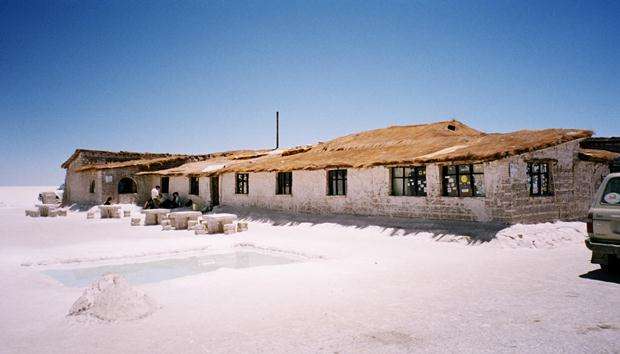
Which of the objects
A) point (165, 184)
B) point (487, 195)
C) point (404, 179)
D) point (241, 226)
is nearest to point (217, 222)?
point (241, 226)

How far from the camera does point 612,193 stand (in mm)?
6977

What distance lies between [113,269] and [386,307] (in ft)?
23.3

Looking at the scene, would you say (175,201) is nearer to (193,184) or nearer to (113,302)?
(193,184)

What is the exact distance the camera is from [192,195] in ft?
85.7

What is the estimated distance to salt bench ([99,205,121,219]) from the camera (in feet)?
76.7

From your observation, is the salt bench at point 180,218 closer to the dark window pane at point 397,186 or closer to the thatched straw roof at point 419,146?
the thatched straw roof at point 419,146

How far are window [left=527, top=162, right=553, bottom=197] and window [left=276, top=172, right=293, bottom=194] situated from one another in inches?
427

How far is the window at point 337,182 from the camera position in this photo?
58.6 ft

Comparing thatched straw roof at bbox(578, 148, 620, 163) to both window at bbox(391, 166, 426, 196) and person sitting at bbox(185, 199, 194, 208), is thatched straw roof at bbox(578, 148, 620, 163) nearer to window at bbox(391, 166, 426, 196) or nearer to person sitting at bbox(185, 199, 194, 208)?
window at bbox(391, 166, 426, 196)

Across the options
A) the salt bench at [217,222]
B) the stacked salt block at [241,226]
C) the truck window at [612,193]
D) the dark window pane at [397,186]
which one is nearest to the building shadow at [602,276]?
the truck window at [612,193]

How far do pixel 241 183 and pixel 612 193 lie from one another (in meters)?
18.8

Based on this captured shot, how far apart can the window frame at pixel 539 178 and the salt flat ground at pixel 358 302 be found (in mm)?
2018

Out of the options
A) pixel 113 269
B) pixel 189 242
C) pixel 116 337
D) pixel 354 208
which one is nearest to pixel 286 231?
pixel 354 208

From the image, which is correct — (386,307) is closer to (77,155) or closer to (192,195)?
(192,195)
